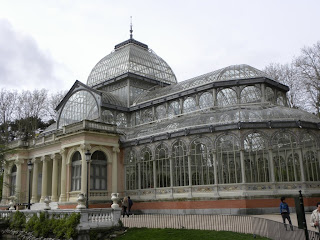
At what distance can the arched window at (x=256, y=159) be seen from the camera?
23.2 metres

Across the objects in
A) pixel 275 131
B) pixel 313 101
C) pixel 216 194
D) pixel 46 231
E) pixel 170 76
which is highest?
pixel 170 76

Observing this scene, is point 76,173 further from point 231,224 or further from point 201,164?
point 231,224

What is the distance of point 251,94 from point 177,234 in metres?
16.7

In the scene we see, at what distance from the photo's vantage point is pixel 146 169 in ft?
93.3

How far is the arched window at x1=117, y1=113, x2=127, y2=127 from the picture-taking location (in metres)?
35.1

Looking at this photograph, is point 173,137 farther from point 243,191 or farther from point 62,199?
point 62,199

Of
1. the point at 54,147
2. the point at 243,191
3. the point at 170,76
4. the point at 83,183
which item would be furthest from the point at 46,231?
the point at 170,76

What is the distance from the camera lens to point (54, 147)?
109 ft

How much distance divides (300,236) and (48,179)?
2967 centimetres

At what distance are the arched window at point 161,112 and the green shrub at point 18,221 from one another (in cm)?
1564

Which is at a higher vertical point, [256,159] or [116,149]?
[116,149]

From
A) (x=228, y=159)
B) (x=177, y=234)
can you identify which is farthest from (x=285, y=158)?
(x=177, y=234)

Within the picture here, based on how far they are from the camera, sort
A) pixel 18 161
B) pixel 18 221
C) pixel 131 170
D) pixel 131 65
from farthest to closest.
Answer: pixel 131 65, pixel 18 161, pixel 131 170, pixel 18 221

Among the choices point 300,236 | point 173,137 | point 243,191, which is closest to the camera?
point 300,236
